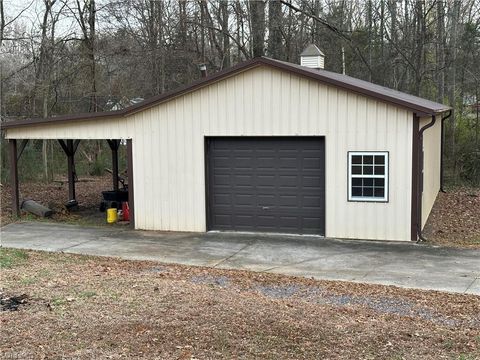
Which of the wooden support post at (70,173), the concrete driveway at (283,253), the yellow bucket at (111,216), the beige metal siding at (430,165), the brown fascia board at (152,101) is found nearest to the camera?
the concrete driveway at (283,253)

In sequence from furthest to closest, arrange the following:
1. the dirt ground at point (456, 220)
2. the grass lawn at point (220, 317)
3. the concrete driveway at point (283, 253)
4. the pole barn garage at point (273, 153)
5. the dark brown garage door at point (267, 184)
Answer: the dark brown garage door at point (267, 184) → the dirt ground at point (456, 220) → the pole barn garage at point (273, 153) → the concrete driveway at point (283, 253) → the grass lawn at point (220, 317)

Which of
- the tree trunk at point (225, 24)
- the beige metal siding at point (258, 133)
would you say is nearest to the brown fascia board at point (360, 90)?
the beige metal siding at point (258, 133)

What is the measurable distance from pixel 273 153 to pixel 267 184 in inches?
27.4

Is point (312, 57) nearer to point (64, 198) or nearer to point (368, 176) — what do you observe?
point (368, 176)

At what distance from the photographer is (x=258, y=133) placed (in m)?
12.6

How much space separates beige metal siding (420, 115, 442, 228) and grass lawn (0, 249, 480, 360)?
18.8ft

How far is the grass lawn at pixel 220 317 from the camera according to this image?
221 inches

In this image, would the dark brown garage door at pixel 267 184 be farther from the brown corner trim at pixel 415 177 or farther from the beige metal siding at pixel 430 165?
the beige metal siding at pixel 430 165

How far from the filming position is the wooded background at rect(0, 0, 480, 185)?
73.4 feet

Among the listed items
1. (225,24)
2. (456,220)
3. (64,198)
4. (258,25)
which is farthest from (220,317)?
(225,24)

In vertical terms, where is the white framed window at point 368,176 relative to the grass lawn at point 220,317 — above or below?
above

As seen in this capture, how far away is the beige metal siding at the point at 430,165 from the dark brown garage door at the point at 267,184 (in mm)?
A: 2488

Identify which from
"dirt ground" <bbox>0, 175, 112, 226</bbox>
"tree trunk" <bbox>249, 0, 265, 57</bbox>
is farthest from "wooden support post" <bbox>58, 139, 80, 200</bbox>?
"tree trunk" <bbox>249, 0, 265, 57</bbox>

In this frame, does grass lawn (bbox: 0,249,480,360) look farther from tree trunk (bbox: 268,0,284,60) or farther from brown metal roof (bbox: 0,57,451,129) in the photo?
tree trunk (bbox: 268,0,284,60)
